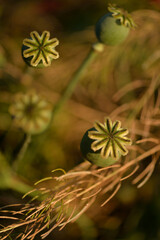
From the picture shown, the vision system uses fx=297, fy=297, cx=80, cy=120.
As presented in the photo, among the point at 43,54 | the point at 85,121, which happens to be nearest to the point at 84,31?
the point at 85,121

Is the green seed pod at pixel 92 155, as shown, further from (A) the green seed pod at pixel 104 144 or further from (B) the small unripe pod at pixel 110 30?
(B) the small unripe pod at pixel 110 30

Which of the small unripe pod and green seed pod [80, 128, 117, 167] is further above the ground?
the small unripe pod

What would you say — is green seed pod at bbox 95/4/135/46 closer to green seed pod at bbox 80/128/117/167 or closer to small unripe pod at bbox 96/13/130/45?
small unripe pod at bbox 96/13/130/45

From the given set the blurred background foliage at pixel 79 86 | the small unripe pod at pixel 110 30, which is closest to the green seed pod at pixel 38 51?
the small unripe pod at pixel 110 30

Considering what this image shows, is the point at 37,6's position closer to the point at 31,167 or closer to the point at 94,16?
the point at 94,16

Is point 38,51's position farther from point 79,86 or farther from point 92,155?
point 79,86

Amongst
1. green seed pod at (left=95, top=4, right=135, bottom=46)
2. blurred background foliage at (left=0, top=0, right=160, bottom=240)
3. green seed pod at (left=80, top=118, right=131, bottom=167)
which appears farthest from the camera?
blurred background foliage at (left=0, top=0, right=160, bottom=240)

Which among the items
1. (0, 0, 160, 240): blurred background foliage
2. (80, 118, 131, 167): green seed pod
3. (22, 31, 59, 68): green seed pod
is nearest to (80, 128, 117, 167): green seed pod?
(80, 118, 131, 167): green seed pod
